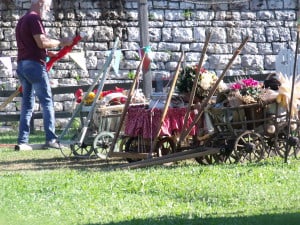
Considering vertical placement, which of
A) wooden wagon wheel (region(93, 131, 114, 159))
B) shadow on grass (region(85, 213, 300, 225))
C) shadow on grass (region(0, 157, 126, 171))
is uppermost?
shadow on grass (region(85, 213, 300, 225))

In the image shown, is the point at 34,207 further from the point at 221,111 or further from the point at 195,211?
the point at 221,111

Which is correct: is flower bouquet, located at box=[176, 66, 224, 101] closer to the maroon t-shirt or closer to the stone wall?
the maroon t-shirt

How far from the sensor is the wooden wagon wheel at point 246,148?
1148 cm

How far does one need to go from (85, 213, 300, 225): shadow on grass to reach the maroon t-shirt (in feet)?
20.7

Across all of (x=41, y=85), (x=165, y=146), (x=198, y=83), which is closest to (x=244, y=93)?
(x=198, y=83)

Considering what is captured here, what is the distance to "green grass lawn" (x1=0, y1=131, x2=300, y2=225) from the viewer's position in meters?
7.91

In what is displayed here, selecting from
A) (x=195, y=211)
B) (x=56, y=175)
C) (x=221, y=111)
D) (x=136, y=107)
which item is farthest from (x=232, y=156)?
(x=195, y=211)

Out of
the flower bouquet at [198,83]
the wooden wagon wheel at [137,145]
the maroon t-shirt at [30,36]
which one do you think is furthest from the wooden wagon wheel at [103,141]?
the maroon t-shirt at [30,36]

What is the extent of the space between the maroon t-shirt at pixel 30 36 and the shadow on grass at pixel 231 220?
6.29 metres

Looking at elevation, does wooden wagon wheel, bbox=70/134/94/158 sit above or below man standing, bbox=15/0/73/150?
below

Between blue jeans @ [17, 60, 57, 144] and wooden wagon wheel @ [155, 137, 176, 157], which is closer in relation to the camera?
wooden wagon wheel @ [155, 137, 176, 157]

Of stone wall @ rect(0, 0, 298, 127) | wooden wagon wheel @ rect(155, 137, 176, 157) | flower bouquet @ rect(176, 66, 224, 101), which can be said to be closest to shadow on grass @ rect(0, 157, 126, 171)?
wooden wagon wheel @ rect(155, 137, 176, 157)

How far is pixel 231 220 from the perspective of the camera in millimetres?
7676

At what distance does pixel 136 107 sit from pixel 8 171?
1768mm
